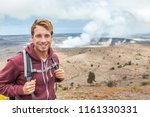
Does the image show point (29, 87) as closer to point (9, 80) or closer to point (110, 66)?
point (9, 80)

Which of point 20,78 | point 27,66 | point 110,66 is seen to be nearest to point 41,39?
point 27,66

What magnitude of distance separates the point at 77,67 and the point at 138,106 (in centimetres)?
6748

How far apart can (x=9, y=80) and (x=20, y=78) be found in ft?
0.43

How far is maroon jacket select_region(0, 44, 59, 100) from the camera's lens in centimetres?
449

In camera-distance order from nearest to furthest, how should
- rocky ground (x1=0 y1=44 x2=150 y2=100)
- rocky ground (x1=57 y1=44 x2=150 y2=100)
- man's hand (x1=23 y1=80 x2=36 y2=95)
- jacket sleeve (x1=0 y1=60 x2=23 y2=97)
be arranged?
man's hand (x1=23 y1=80 x2=36 y2=95)
jacket sleeve (x1=0 y1=60 x2=23 y2=97)
rocky ground (x1=0 y1=44 x2=150 y2=100)
rocky ground (x1=57 y1=44 x2=150 y2=100)

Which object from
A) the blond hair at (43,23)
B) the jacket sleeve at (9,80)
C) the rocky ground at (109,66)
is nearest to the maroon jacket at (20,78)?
the jacket sleeve at (9,80)

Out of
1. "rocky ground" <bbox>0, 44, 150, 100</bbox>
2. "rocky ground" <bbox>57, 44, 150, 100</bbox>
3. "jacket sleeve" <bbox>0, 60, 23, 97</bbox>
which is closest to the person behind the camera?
"jacket sleeve" <bbox>0, 60, 23, 97</bbox>

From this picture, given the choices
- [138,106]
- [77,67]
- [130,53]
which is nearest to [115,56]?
[130,53]

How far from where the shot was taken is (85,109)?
16.5 feet

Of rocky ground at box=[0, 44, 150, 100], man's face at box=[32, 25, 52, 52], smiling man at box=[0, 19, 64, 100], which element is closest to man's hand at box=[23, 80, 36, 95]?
smiling man at box=[0, 19, 64, 100]

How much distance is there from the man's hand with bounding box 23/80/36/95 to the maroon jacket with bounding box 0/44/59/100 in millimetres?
77

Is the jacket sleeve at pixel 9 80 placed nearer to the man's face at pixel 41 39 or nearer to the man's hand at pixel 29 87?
the man's hand at pixel 29 87

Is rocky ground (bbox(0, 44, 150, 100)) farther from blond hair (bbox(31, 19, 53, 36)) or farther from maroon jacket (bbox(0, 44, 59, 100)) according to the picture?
blond hair (bbox(31, 19, 53, 36))

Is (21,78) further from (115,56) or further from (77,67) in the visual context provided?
(115,56)
